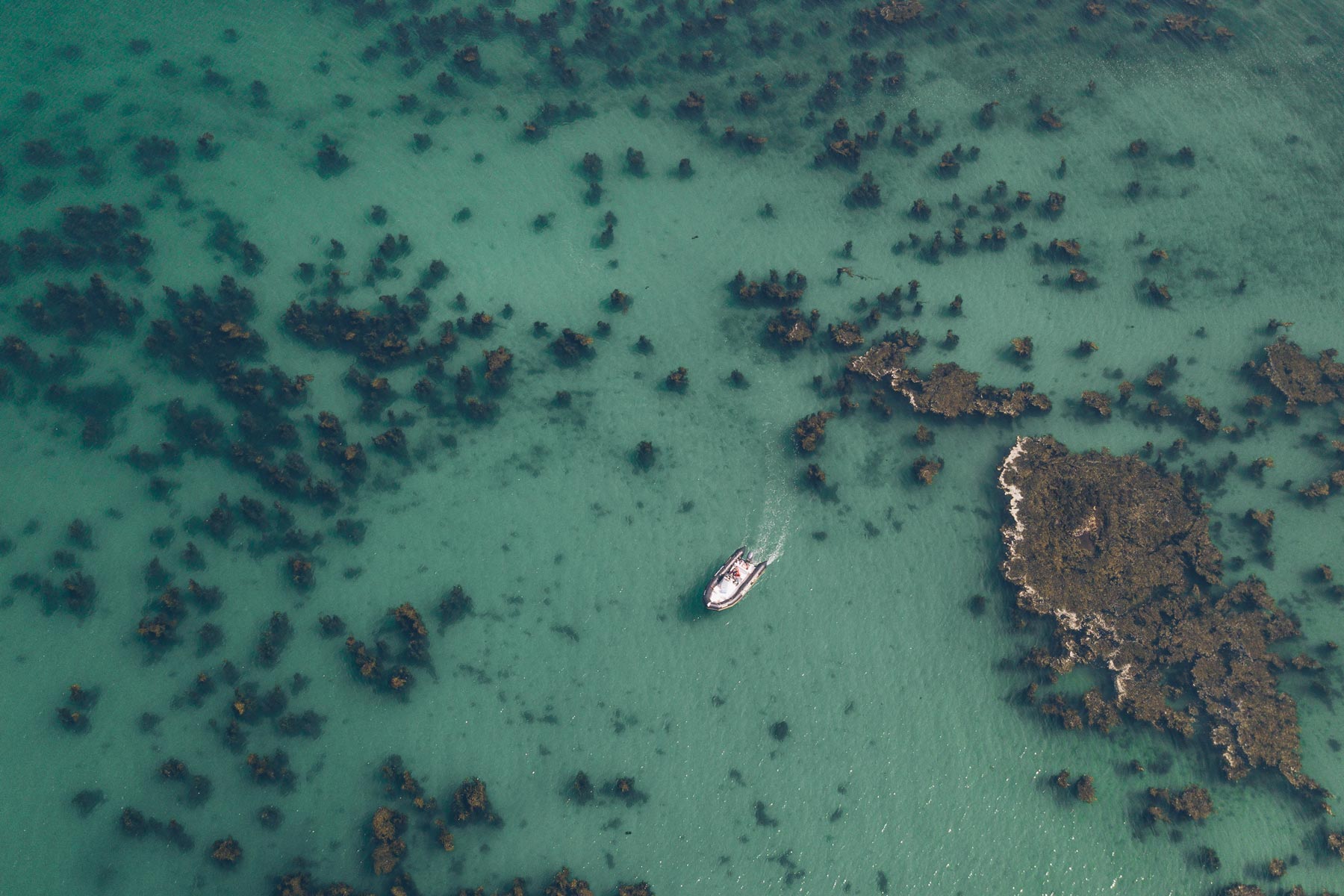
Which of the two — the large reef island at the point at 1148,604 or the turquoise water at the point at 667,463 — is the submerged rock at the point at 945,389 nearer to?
the turquoise water at the point at 667,463

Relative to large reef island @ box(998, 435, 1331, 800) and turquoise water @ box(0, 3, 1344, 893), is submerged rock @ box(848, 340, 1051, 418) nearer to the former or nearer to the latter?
turquoise water @ box(0, 3, 1344, 893)

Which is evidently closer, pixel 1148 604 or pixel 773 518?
pixel 1148 604

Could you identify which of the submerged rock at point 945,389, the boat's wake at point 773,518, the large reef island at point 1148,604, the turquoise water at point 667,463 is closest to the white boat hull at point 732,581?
the boat's wake at point 773,518

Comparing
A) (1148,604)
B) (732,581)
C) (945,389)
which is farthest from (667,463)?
(1148,604)

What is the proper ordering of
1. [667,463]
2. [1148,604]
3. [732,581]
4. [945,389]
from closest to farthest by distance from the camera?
1. [1148,604]
2. [732,581]
3. [667,463]
4. [945,389]

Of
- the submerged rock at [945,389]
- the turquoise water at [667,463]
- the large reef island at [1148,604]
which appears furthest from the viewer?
the submerged rock at [945,389]

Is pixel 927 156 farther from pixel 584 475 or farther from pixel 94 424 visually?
pixel 94 424

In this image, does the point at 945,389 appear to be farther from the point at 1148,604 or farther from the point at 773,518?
the point at 1148,604
